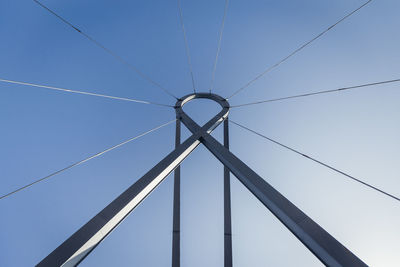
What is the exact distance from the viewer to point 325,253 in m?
4.67

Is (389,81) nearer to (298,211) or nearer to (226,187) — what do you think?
(298,211)

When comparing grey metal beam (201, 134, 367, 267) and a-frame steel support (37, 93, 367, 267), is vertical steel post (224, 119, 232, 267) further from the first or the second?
grey metal beam (201, 134, 367, 267)

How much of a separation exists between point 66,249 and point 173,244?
7.58 m

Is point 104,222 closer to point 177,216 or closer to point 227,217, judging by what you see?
point 177,216

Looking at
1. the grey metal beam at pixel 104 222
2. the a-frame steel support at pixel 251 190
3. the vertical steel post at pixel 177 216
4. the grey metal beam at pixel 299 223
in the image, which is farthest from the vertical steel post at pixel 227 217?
the grey metal beam at pixel 104 222

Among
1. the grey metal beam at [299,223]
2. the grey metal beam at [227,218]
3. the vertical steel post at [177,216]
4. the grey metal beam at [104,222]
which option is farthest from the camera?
the grey metal beam at [227,218]

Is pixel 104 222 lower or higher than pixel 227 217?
higher

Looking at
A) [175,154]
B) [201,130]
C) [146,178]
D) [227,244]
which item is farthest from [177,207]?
[146,178]

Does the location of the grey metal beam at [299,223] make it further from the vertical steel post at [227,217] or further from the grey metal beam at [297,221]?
the vertical steel post at [227,217]

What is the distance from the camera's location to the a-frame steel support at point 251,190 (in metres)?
4.47

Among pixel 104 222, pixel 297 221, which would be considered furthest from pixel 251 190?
pixel 104 222

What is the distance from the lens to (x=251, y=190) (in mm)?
6832

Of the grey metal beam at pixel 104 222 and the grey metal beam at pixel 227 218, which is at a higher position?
the grey metal beam at pixel 104 222

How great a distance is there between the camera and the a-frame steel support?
176 inches
